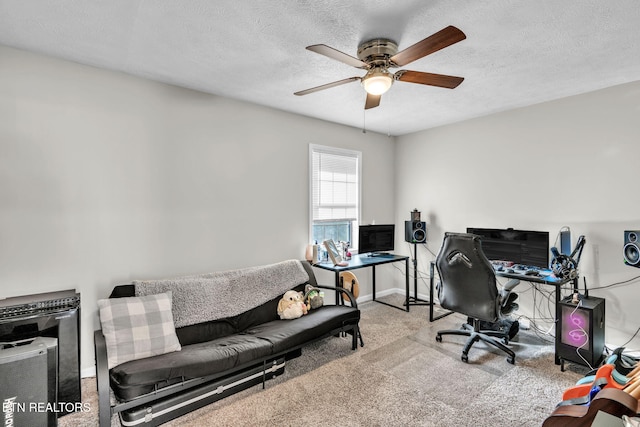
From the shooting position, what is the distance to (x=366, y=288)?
4.73 m

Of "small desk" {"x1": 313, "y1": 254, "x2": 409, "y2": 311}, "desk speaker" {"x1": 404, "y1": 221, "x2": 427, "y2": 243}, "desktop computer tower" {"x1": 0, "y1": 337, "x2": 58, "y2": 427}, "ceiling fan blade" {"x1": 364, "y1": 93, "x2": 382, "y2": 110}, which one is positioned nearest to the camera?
"desktop computer tower" {"x1": 0, "y1": 337, "x2": 58, "y2": 427}

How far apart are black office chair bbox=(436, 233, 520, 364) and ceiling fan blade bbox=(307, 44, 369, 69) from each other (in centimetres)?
184

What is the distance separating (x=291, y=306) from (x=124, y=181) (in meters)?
1.90

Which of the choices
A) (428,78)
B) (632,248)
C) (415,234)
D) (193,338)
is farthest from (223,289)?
(632,248)

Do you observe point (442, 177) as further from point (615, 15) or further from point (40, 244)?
point (40, 244)

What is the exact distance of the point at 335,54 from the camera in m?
1.86

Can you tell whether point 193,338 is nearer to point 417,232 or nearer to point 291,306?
point 291,306

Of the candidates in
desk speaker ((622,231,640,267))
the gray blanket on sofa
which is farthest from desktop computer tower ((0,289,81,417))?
desk speaker ((622,231,640,267))

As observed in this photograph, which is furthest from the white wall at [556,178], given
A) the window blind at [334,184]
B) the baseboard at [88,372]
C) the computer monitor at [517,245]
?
the baseboard at [88,372]

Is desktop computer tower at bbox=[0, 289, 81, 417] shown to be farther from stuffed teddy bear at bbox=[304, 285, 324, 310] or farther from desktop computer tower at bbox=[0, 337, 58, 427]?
stuffed teddy bear at bbox=[304, 285, 324, 310]

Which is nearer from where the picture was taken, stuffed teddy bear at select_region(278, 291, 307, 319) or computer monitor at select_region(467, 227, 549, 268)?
stuffed teddy bear at select_region(278, 291, 307, 319)

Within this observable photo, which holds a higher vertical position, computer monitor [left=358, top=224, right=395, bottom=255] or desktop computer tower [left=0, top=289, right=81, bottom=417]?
computer monitor [left=358, top=224, right=395, bottom=255]

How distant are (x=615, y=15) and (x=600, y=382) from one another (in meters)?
2.07

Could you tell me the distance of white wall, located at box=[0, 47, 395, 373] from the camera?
7.61 feet
